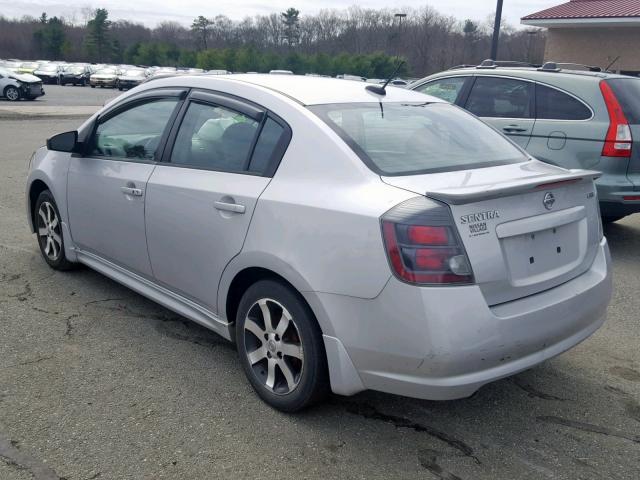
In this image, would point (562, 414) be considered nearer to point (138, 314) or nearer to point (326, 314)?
point (326, 314)

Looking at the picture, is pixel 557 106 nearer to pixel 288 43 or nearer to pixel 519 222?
pixel 519 222

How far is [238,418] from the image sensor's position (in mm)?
3283

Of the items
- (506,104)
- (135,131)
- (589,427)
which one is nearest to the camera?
(589,427)

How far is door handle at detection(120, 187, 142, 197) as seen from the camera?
4.07 metres

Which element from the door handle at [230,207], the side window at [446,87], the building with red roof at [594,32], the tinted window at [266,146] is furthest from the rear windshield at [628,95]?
the building with red roof at [594,32]

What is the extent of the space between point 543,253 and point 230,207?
1556 mm

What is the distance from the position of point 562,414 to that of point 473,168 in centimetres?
133

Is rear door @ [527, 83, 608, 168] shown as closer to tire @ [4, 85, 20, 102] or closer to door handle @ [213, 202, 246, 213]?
door handle @ [213, 202, 246, 213]

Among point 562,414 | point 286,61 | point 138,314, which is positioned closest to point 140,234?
point 138,314

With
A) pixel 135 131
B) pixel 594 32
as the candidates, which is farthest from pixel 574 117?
pixel 594 32

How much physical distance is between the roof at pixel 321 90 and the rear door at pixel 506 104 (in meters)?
2.98

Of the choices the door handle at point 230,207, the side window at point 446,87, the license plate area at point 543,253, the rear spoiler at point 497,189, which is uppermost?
the side window at point 446,87

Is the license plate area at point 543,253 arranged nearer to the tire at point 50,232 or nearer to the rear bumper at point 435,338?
the rear bumper at point 435,338

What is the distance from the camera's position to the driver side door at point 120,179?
412 cm
